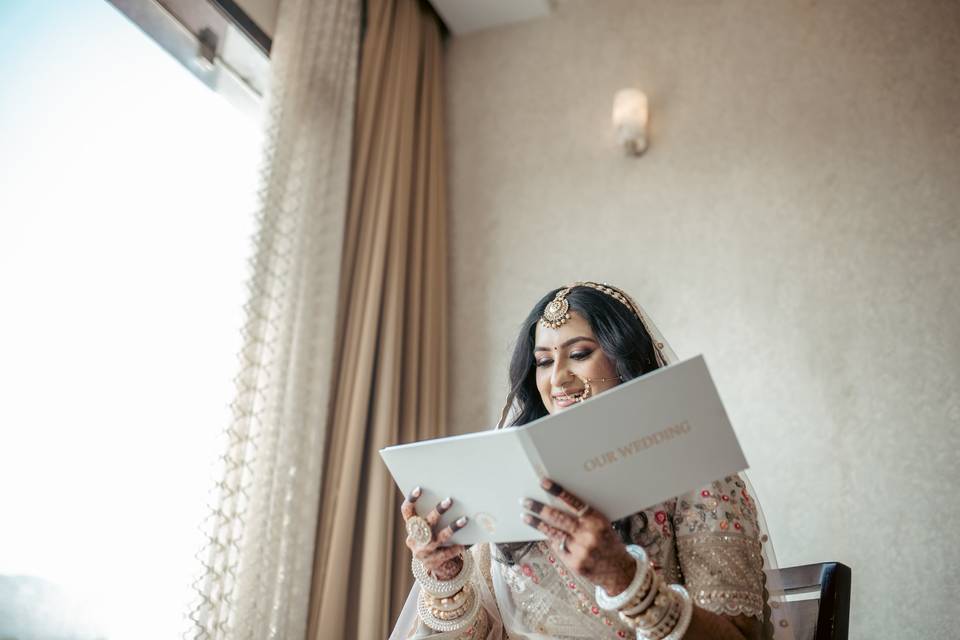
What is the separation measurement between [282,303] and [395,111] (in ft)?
3.41

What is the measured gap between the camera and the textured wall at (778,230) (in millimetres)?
2139

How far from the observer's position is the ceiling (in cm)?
317

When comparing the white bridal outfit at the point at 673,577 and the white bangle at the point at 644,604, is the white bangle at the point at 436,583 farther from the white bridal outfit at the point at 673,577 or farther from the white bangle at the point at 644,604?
the white bangle at the point at 644,604

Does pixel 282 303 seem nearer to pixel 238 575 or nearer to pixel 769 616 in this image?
pixel 238 575

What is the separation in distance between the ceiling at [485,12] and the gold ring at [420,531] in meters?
2.54

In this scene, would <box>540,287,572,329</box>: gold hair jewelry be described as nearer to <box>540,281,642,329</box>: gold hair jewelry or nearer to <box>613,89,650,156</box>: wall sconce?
<box>540,281,642,329</box>: gold hair jewelry

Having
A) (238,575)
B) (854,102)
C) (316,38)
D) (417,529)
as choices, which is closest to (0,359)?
(238,575)

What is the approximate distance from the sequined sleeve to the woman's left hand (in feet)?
0.67

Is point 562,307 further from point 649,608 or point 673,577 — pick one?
point 649,608

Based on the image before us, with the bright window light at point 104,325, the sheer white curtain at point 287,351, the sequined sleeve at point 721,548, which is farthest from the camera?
the sheer white curtain at point 287,351

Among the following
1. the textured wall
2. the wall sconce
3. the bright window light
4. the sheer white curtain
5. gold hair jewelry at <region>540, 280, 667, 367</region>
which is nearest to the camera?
the bright window light

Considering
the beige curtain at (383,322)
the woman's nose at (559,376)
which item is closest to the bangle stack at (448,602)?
the woman's nose at (559,376)

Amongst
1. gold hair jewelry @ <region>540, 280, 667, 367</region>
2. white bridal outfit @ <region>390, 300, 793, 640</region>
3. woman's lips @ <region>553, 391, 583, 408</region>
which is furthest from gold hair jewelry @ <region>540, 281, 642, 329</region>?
white bridal outfit @ <region>390, 300, 793, 640</region>

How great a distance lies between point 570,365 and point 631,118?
1.41 metres
